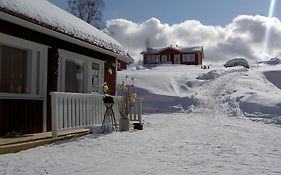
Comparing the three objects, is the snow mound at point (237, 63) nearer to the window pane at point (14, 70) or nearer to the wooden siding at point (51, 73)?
the wooden siding at point (51, 73)

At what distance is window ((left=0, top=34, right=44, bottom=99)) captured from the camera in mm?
9078

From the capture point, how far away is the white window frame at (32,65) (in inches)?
358

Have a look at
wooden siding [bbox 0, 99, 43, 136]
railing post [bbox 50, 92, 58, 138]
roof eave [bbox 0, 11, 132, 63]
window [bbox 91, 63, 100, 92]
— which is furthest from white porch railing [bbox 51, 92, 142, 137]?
window [bbox 91, 63, 100, 92]

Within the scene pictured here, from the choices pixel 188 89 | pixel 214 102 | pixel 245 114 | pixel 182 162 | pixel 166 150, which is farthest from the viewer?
pixel 188 89

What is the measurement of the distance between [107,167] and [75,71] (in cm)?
633

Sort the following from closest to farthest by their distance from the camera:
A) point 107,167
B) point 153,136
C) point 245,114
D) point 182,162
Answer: point 107,167
point 182,162
point 153,136
point 245,114

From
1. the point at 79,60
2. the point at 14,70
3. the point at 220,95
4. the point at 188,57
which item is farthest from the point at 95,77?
the point at 188,57

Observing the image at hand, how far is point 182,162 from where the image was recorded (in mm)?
6930

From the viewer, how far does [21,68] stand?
31.9 feet

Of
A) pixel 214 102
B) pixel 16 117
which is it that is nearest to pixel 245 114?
pixel 214 102

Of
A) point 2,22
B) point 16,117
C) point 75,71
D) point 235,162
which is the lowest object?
point 235,162

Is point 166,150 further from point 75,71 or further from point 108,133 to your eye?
point 75,71

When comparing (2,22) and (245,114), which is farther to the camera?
(245,114)

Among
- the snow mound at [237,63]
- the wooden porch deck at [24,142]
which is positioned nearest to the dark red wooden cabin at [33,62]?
the wooden porch deck at [24,142]
